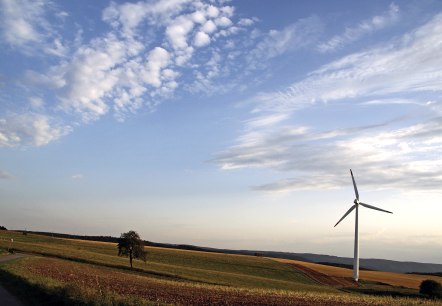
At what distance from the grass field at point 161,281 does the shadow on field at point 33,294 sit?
6cm

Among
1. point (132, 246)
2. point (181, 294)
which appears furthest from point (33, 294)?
point (132, 246)

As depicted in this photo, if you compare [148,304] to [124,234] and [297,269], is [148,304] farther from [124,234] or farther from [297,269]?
[297,269]

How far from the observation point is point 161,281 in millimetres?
49938

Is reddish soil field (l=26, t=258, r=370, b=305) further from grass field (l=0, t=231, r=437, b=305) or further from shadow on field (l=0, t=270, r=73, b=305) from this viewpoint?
shadow on field (l=0, t=270, r=73, b=305)

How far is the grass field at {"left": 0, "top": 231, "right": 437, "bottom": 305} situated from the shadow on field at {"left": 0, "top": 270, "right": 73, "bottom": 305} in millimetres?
56

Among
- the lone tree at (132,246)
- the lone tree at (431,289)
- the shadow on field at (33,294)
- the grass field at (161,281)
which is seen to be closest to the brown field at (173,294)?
the grass field at (161,281)

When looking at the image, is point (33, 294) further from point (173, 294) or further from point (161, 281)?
point (161, 281)

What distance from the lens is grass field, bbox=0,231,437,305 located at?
22656mm

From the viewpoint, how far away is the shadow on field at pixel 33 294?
19.4 m

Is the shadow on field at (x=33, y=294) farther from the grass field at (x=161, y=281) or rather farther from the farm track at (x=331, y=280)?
the farm track at (x=331, y=280)

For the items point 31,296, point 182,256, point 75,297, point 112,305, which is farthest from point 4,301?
point 182,256

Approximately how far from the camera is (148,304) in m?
18.0

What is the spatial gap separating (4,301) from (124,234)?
64804mm

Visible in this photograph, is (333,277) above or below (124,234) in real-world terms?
below
